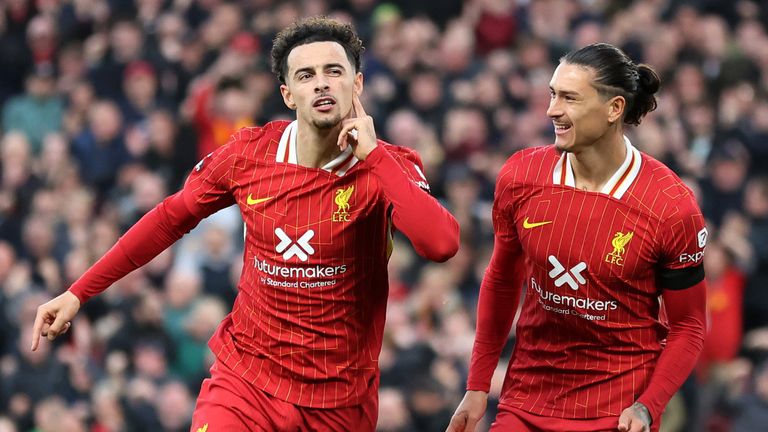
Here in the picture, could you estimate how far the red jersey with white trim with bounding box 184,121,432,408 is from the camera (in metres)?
5.29

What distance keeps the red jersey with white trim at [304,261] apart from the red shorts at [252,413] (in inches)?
1.5

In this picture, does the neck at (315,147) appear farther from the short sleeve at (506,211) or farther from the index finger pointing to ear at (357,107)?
the short sleeve at (506,211)

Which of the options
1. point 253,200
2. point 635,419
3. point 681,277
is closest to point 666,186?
point 681,277

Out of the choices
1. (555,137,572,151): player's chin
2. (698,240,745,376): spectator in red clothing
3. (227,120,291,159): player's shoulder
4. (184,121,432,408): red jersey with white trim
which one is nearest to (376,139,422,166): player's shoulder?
(184,121,432,408): red jersey with white trim

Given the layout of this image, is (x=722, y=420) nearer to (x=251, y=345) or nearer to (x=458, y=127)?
(x=458, y=127)

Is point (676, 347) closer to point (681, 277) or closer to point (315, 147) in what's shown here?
point (681, 277)

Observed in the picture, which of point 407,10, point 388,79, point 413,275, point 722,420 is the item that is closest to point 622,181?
point 722,420

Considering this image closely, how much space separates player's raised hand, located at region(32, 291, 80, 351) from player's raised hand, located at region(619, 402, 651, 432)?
200 centimetres

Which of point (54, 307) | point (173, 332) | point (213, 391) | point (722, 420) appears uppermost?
point (54, 307)

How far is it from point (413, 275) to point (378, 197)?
3.79 meters

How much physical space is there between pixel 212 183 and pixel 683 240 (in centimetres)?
170

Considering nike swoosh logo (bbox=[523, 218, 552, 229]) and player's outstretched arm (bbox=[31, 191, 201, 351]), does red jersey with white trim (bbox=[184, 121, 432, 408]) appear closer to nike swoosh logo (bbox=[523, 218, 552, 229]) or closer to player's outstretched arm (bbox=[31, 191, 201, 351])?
player's outstretched arm (bbox=[31, 191, 201, 351])

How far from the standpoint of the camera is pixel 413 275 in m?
9.05

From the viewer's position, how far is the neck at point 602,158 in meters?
5.16
